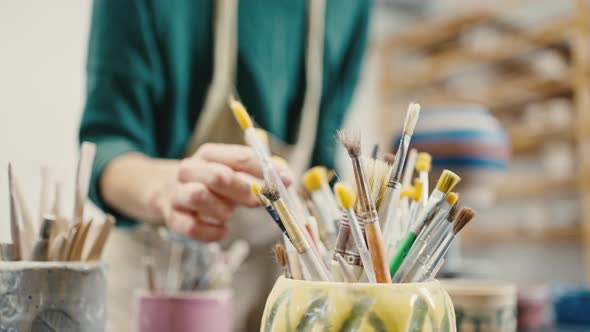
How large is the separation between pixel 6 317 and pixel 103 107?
11.6 inches

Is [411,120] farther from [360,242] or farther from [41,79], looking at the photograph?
[41,79]

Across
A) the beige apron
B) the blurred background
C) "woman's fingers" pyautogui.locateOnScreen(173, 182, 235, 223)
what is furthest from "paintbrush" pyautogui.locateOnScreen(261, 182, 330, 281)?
the blurred background

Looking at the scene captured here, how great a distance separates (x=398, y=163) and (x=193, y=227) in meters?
0.18

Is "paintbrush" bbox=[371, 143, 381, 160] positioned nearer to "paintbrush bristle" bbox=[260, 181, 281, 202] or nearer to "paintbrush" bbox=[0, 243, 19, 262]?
"paintbrush bristle" bbox=[260, 181, 281, 202]

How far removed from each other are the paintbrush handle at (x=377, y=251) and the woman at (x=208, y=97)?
5.1 inches

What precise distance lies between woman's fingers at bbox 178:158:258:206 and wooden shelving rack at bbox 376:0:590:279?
7.46ft

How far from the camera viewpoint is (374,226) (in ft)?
0.80

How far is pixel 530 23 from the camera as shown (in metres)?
2.87

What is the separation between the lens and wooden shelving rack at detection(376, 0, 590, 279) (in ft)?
7.77

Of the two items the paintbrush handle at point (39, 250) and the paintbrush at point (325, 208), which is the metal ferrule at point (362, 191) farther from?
the paintbrush handle at point (39, 250)

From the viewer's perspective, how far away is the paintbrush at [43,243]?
308 millimetres

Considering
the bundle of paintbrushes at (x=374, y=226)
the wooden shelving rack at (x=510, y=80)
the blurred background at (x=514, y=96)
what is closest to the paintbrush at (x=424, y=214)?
the bundle of paintbrushes at (x=374, y=226)

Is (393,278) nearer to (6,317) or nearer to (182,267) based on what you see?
(6,317)

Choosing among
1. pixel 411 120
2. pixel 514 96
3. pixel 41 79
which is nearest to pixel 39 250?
pixel 411 120
